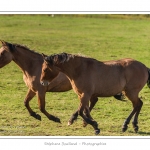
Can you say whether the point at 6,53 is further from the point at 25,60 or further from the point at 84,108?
the point at 84,108

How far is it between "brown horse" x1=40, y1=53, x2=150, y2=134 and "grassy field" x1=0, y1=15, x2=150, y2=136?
72 cm

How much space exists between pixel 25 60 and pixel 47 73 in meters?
1.25

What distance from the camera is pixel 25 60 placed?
35.4 feet

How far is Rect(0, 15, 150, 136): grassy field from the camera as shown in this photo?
1040 cm

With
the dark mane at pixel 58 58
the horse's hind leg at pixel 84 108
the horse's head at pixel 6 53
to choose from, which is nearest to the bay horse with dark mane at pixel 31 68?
the horse's head at pixel 6 53

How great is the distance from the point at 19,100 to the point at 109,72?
4132mm

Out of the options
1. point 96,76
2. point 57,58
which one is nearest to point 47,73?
point 57,58

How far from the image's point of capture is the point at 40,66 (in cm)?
1083

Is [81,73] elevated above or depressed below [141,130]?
above

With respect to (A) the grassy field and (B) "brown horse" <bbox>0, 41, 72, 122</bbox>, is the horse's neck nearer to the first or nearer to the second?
(B) "brown horse" <bbox>0, 41, 72, 122</bbox>

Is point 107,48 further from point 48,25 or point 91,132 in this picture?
point 91,132

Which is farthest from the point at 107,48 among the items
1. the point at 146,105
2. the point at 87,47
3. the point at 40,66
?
the point at 40,66

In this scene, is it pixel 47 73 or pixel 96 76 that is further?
pixel 96 76

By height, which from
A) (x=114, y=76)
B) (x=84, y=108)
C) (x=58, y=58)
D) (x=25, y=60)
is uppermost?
(x=58, y=58)
